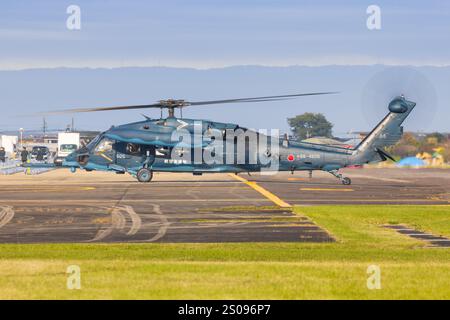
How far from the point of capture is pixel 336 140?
143 meters

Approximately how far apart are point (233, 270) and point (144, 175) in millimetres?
32254

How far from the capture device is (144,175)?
4738cm

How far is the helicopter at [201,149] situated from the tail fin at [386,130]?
5 centimetres

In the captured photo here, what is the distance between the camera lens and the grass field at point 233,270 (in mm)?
13219

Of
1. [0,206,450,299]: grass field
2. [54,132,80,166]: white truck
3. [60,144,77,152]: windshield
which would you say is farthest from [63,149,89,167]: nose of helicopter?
[54,132,80,166]: white truck

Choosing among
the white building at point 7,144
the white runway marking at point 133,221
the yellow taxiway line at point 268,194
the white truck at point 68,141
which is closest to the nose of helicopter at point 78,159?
the yellow taxiway line at point 268,194

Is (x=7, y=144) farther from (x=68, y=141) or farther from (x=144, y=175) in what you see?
(x=144, y=175)

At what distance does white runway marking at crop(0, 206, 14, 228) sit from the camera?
88.3 feet

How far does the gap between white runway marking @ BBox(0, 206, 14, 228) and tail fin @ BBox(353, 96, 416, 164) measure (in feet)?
70.9

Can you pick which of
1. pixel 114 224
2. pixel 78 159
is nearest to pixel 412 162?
pixel 78 159
